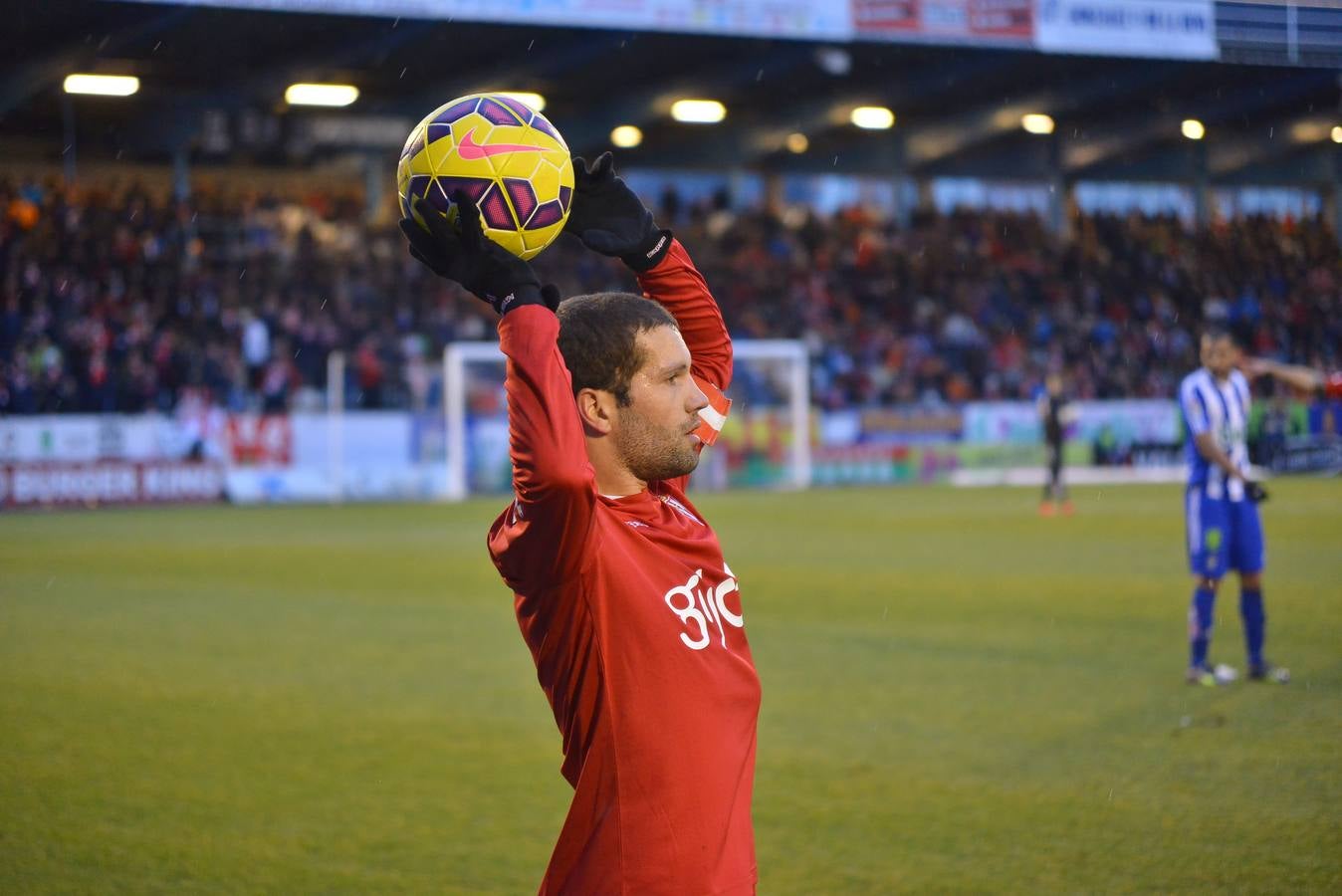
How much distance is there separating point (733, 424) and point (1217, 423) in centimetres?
2110

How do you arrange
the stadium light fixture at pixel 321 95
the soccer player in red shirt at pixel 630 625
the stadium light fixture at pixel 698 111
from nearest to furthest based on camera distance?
the soccer player in red shirt at pixel 630 625 < the stadium light fixture at pixel 321 95 < the stadium light fixture at pixel 698 111

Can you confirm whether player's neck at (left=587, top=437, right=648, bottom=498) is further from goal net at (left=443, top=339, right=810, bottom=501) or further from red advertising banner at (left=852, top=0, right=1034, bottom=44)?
red advertising banner at (left=852, top=0, right=1034, bottom=44)

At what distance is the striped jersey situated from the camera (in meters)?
8.75

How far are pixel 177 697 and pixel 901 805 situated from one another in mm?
4658

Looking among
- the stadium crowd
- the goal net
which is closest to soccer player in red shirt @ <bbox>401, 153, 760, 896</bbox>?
the goal net

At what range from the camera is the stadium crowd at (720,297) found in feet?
91.5

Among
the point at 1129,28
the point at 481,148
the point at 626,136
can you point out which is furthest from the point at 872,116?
the point at 481,148

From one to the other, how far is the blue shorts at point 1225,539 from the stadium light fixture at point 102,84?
89.8 ft

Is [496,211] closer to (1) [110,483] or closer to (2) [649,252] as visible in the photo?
(2) [649,252]

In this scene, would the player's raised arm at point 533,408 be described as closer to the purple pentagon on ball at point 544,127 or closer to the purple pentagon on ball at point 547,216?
the purple pentagon on ball at point 547,216

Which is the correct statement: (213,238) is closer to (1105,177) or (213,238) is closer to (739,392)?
(739,392)

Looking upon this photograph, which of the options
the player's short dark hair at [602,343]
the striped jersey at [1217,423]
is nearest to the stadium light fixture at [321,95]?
the striped jersey at [1217,423]

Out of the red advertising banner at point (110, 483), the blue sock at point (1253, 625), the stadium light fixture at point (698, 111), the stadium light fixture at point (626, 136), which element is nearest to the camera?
the blue sock at point (1253, 625)

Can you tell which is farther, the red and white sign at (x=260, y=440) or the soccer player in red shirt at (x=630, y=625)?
the red and white sign at (x=260, y=440)
